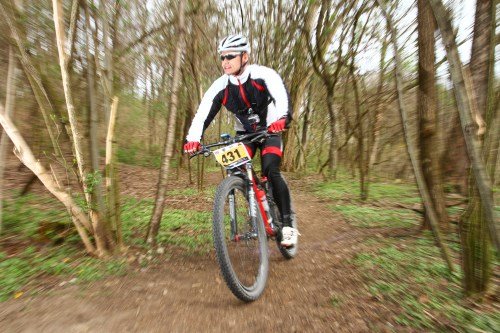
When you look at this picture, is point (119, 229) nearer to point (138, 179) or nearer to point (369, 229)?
point (369, 229)

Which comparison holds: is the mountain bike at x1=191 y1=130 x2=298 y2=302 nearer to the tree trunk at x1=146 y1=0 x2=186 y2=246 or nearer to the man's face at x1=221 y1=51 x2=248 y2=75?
the man's face at x1=221 y1=51 x2=248 y2=75

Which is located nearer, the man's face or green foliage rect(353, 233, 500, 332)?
green foliage rect(353, 233, 500, 332)

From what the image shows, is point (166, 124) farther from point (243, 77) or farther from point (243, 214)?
point (243, 214)

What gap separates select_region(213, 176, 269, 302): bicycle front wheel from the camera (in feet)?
8.57

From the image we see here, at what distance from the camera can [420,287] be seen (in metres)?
2.67

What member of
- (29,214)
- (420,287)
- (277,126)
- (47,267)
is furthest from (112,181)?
(420,287)

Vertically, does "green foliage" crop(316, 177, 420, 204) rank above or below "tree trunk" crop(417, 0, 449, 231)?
below

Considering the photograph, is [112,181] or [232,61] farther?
[112,181]

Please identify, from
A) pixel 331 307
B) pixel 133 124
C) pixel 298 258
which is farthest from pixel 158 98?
pixel 331 307

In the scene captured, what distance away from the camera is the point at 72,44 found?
10.8ft

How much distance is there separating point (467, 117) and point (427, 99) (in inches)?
81.7

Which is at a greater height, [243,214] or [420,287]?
[243,214]

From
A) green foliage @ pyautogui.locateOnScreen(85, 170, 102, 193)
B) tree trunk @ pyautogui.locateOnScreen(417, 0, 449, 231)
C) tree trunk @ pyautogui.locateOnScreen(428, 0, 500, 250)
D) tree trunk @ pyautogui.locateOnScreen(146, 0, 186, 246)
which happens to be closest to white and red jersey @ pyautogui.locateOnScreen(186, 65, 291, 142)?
tree trunk @ pyautogui.locateOnScreen(146, 0, 186, 246)

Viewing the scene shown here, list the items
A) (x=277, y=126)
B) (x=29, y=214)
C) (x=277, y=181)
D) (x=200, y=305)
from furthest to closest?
(x=29, y=214)
(x=277, y=181)
(x=277, y=126)
(x=200, y=305)
